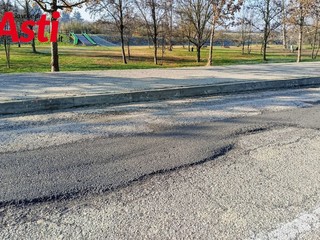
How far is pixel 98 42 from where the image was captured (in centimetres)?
6731

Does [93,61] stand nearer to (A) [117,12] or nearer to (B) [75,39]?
(A) [117,12]

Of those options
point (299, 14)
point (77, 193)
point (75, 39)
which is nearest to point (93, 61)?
point (299, 14)

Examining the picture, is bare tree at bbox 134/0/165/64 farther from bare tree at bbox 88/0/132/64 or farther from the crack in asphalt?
the crack in asphalt

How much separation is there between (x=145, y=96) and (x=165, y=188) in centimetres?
463

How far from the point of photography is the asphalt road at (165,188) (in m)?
2.41

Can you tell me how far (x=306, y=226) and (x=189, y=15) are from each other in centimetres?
3035

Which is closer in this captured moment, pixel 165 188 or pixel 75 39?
pixel 165 188

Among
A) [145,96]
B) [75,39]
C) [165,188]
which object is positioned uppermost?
[75,39]

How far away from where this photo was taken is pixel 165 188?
3.06 metres

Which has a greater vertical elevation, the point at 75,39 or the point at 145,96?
the point at 75,39

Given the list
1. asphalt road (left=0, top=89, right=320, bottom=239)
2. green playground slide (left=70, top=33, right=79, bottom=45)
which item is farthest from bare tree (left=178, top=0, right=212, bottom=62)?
green playground slide (left=70, top=33, right=79, bottom=45)

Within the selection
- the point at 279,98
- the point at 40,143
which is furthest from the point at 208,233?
the point at 279,98

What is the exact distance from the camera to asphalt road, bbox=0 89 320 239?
95.0 inches

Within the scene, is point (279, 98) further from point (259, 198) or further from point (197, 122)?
point (259, 198)
